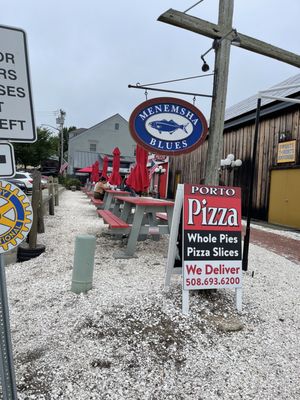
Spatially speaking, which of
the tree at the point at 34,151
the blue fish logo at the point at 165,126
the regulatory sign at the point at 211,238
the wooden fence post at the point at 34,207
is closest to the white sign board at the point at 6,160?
the regulatory sign at the point at 211,238

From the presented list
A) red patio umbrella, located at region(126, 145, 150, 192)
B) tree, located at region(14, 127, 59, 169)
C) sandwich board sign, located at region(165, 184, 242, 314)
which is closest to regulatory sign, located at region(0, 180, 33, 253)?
sandwich board sign, located at region(165, 184, 242, 314)

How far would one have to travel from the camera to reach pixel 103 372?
2.49 m

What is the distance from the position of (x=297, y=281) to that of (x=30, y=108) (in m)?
4.62

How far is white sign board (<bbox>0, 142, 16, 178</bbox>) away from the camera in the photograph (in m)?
1.96

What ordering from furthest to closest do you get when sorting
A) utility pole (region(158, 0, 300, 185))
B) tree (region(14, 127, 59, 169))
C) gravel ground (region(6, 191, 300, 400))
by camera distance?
tree (region(14, 127, 59, 169)) → utility pole (region(158, 0, 300, 185)) → gravel ground (region(6, 191, 300, 400))

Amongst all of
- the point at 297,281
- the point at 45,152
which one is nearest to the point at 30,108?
the point at 297,281

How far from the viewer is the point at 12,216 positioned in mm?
1966

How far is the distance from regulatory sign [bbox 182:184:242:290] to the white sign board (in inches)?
79.9

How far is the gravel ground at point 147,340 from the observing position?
2.41 meters

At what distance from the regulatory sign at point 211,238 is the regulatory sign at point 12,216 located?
1.93m

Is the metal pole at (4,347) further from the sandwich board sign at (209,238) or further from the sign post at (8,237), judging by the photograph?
the sandwich board sign at (209,238)

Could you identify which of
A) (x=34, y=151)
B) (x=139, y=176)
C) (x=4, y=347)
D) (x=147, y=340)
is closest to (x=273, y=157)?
(x=139, y=176)

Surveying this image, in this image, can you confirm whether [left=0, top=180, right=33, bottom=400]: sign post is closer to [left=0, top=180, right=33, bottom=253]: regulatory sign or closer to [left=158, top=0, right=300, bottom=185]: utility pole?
[left=0, top=180, right=33, bottom=253]: regulatory sign

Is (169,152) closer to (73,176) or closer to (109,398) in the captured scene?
(109,398)
